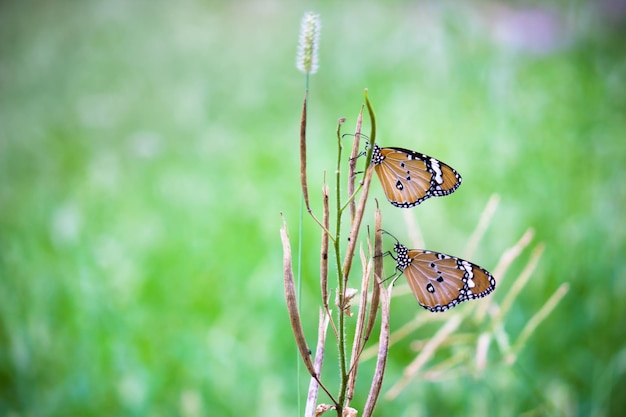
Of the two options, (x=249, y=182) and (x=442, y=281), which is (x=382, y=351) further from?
(x=249, y=182)

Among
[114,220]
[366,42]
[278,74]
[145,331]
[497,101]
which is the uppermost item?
[366,42]

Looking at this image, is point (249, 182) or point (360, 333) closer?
point (360, 333)

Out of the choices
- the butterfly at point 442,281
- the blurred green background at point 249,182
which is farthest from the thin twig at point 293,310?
the blurred green background at point 249,182

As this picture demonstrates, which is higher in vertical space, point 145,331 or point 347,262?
point 145,331

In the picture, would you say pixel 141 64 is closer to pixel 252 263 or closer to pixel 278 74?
pixel 278 74

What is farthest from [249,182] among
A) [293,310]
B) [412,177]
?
[293,310]

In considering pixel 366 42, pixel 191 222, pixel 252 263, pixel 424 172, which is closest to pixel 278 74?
pixel 366 42

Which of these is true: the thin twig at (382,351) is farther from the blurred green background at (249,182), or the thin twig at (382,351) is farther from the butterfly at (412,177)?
the blurred green background at (249,182)
